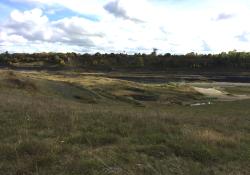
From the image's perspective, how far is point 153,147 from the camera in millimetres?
9898

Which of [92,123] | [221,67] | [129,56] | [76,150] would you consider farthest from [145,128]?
[129,56]

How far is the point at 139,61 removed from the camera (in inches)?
7402

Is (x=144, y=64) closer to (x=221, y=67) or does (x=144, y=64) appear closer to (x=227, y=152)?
(x=221, y=67)

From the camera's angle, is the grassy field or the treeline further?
the treeline

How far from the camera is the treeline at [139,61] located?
590ft

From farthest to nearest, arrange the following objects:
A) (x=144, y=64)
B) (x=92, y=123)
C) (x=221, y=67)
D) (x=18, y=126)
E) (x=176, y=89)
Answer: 1. (x=144, y=64)
2. (x=221, y=67)
3. (x=176, y=89)
4. (x=92, y=123)
5. (x=18, y=126)

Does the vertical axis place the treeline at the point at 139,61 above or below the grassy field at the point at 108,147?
below

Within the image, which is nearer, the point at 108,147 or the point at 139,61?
the point at 108,147

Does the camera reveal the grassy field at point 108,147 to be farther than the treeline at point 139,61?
No

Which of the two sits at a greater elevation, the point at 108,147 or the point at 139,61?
the point at 108,147

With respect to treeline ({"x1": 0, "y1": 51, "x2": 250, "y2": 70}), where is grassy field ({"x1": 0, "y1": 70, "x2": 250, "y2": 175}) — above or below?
above

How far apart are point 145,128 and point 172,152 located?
8.65 feet

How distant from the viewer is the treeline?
7082 inches

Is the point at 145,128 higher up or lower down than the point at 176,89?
higher up
